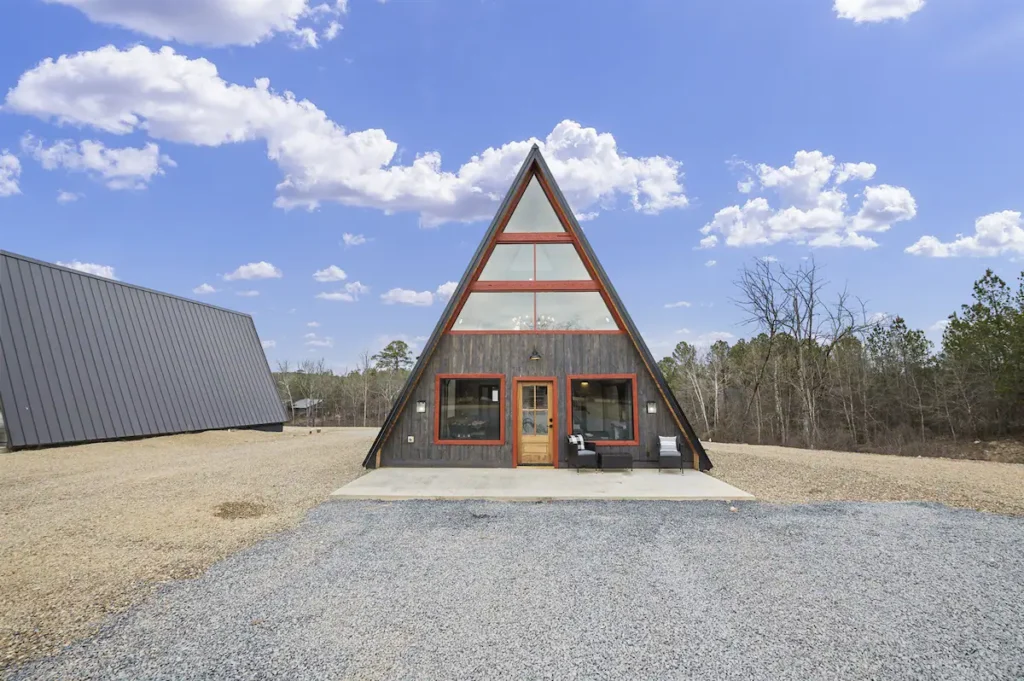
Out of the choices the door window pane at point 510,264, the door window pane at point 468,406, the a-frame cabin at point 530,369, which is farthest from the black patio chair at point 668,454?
the door window pane at point 510,264

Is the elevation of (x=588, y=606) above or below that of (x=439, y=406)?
below

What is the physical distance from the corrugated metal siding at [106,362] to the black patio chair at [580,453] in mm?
13788

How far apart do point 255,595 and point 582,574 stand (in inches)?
109

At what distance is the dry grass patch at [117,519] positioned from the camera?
3.81 metres

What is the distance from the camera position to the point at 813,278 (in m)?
22.8

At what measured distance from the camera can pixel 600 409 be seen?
9.62 meters

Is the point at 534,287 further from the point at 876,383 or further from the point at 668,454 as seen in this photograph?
the point at 876,383

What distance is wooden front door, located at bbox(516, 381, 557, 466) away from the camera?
9.62 m

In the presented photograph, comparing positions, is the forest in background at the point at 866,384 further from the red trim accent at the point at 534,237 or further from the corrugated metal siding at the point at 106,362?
the corrugated metal siding at the point at 106,362

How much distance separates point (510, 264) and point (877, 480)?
7948 mm

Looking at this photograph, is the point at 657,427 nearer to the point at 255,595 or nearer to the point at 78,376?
the point at 255,595

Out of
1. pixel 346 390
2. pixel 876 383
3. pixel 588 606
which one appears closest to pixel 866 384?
pixel 876 383

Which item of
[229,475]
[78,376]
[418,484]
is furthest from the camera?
[78,376]

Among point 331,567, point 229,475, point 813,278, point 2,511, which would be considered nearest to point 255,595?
point 331,567
